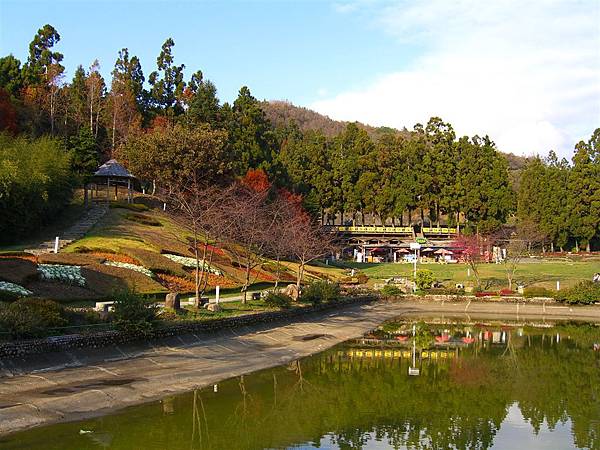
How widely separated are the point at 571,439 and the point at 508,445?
169 cm

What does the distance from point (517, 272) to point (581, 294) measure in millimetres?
15091

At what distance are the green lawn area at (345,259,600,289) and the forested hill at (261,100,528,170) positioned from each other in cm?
9780

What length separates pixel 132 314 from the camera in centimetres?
1992

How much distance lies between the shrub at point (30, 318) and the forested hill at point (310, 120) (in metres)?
143

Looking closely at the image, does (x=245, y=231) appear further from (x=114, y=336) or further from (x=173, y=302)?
(x=114, y=336)

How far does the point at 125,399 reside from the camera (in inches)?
595

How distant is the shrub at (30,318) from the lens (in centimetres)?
1659

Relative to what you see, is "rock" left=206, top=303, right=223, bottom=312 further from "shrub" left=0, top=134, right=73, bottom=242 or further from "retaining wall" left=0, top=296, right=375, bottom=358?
"shrub" left=0, top=134, right=73, bottom=242

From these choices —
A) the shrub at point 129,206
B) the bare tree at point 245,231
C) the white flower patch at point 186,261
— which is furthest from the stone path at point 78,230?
the bare tree at point 245,231

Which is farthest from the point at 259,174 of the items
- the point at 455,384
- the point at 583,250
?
the point at 455,384

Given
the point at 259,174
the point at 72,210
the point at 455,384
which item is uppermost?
the point at 259,174

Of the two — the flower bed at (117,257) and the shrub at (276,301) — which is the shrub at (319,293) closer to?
the shrub at (276,301)

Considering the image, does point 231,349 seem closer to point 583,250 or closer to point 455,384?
point 455,384

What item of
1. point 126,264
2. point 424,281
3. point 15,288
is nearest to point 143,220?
point 126,264
